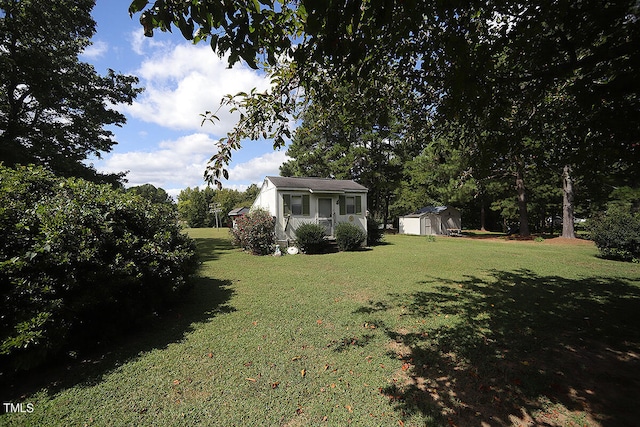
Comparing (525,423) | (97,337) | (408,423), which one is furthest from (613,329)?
(97,337)

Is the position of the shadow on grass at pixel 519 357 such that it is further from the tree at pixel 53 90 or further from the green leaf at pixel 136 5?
the tree at pixel 53 90

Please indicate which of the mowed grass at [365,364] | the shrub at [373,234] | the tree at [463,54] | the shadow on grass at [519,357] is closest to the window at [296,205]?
the shrub at [373,234]

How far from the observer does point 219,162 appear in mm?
2902

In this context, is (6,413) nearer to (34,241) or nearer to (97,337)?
(97,337)

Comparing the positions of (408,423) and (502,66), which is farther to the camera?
(502,66)

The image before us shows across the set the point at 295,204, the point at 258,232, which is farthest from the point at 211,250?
the point at 295,204

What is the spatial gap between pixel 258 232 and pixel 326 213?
15.0ft

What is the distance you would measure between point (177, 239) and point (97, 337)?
2.41 meters

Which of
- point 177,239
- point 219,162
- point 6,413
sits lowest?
point 6,413

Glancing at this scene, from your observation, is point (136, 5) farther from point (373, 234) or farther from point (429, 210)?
point (429, 210)

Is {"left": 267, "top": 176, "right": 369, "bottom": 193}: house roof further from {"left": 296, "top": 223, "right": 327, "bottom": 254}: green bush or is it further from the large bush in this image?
the large bush

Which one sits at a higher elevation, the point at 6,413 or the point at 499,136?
the point at 499,136

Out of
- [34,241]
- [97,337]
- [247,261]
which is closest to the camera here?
[34,241]

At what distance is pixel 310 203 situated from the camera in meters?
16.2
